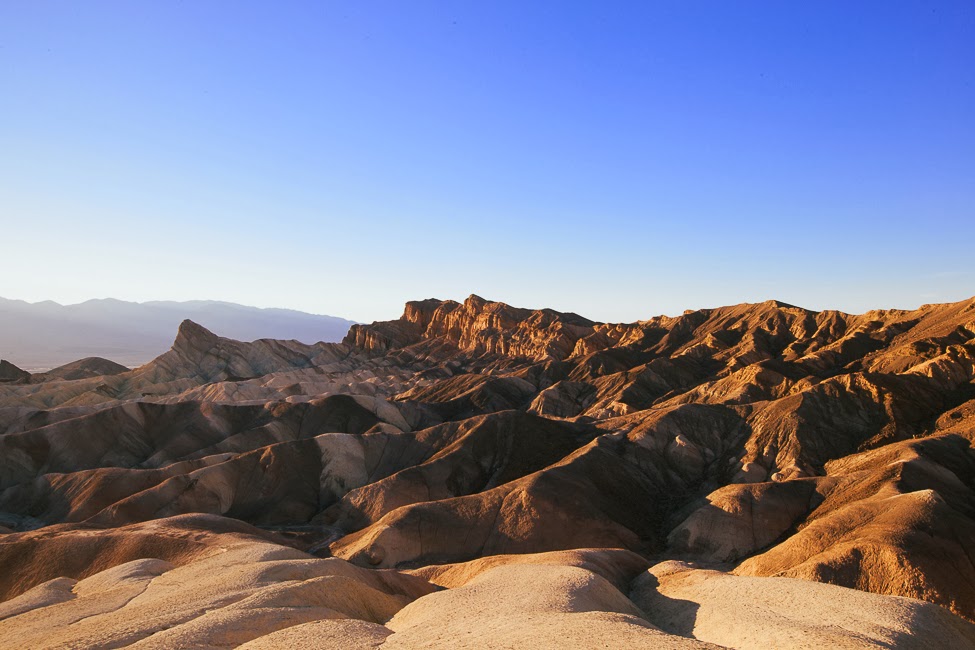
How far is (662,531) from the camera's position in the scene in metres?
49.7

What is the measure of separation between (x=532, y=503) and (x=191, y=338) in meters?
105

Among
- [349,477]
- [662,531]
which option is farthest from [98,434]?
[662,531]

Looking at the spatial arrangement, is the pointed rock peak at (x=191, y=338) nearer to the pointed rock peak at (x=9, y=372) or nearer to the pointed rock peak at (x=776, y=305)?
the pointed rock peak at (x=9, y=372)

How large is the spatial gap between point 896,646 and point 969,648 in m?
4.53

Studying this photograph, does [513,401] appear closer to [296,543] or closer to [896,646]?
[296,543]

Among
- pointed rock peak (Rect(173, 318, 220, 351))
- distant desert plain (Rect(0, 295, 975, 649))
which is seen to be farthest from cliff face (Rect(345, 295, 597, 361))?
pointed rock peak (Rect(173, 318, 220, 351))

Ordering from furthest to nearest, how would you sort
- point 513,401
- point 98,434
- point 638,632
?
point 513,401, point 98,434, point 638,632

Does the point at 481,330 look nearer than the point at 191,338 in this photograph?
No

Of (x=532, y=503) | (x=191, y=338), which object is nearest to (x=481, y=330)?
(x=191, y=338)

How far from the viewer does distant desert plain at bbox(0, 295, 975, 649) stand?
2173 cm

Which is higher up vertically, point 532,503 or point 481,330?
point 481,330

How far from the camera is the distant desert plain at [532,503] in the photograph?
21734 millimetres

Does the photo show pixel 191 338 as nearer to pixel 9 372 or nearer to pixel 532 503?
pixel 9 372

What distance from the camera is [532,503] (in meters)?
48.0
